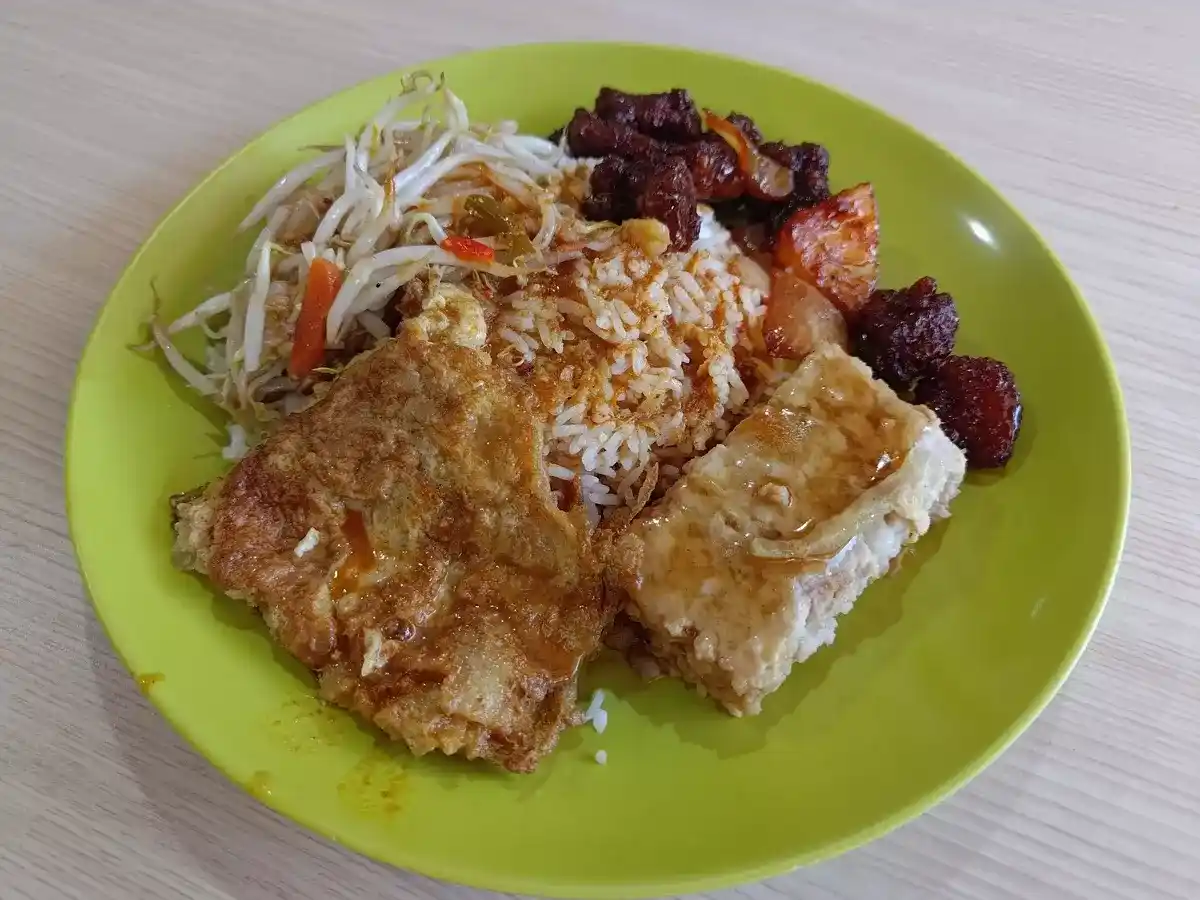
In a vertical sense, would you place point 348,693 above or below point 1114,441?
below

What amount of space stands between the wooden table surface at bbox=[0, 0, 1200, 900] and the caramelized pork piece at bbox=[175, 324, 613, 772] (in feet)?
1.38

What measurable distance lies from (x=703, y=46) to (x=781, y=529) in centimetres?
255

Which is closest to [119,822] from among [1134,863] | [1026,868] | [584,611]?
[584,611]

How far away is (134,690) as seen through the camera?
2.26 metres

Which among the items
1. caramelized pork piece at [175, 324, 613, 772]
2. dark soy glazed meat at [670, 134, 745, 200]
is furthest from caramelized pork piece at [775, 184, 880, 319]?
caramelized pork piece at [175, 324, 613, 772]

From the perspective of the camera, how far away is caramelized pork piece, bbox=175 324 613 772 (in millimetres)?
2059

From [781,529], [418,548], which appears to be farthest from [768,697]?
[418,548]

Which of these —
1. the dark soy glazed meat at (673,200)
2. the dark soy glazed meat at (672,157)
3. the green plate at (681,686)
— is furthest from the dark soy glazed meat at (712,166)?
the green plate at (681,686)

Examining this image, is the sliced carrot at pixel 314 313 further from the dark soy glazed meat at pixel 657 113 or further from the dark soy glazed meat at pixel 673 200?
the dark soy glazed meat at pixel 657 113

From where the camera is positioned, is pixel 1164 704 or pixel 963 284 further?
pixel 963 284

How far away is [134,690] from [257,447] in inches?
27.0

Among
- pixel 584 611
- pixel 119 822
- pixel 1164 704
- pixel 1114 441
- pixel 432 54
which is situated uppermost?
pixel 432 54

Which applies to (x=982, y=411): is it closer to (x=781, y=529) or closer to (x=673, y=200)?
(x=781, y=529)

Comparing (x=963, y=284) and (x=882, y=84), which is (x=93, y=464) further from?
(x=882, y=84)
